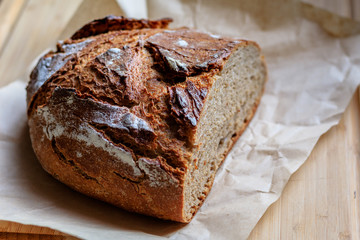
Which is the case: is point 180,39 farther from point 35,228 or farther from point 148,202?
point 35,228

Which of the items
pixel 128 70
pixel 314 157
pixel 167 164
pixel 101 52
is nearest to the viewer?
pixel 167 164

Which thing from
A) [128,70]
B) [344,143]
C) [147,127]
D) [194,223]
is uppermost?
[128,70]

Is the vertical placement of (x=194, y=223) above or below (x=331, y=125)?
above

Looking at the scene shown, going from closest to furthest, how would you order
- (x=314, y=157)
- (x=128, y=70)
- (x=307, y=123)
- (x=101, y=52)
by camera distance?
1. (x=128, y=70)
2. (x=101, y=52)
3. (x=314, y=157)
4. (x=307, y=123)

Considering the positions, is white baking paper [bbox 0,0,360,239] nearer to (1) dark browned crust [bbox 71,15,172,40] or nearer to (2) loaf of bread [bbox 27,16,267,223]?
(2) loaf of bread [bbox 27,16,267,223]

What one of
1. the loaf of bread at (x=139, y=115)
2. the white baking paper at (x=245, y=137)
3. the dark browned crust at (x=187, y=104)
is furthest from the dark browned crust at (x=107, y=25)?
the dark browned crust at (x=187, y=104)

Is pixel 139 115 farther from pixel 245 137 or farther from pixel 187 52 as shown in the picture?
pixel 245 137

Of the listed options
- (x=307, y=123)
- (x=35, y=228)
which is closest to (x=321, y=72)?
(x=307, y=123)

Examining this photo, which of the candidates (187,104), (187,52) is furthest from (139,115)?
(187,52)

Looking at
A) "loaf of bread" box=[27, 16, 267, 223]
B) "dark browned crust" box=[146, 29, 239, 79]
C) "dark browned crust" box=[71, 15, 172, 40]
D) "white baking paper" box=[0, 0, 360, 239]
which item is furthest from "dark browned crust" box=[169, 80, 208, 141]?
"dark browned crust" box=[71, 15, 172, 40]
